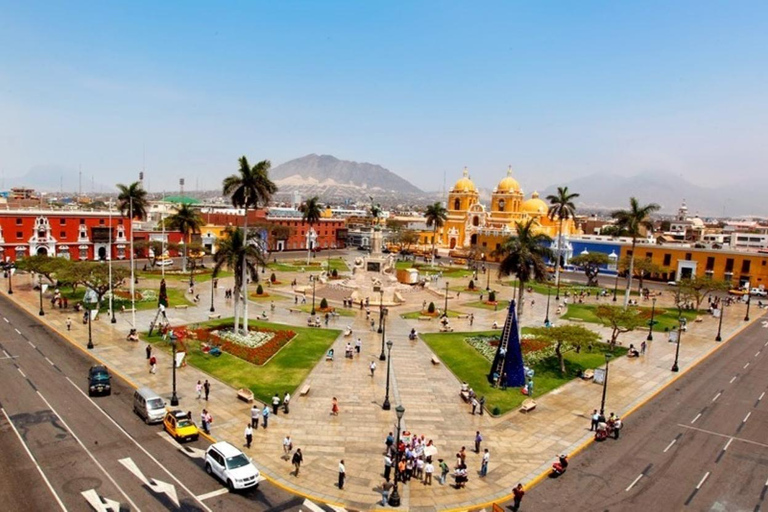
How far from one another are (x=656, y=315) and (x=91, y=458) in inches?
2295

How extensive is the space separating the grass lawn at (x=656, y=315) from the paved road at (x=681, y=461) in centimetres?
1916

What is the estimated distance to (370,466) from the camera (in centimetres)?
2247

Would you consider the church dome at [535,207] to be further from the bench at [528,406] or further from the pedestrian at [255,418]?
the pedestrian at [255,418]

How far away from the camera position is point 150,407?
25.7 m

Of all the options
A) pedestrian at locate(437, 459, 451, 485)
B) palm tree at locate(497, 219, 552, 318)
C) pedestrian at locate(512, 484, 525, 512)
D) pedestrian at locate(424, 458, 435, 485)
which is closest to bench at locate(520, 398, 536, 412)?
pedestrian at locate(437, 459, 451, 485)

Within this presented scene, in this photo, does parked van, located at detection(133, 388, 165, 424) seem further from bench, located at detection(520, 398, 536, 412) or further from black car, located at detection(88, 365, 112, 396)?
bench, located at detection(520, 398, 536, 412)

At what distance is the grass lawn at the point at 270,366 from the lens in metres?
31.4

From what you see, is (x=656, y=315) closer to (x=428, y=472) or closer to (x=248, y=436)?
(x=428, y=472)

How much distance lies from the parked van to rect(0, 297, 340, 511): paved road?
425mm

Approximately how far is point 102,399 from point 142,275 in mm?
47904

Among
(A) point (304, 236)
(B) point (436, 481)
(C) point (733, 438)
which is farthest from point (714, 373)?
(A) point (304, 236)

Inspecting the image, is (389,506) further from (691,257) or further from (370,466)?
(691,257)

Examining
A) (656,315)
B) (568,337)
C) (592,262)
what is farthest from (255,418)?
(592,262)

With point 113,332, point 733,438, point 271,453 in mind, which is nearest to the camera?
point 271,453
